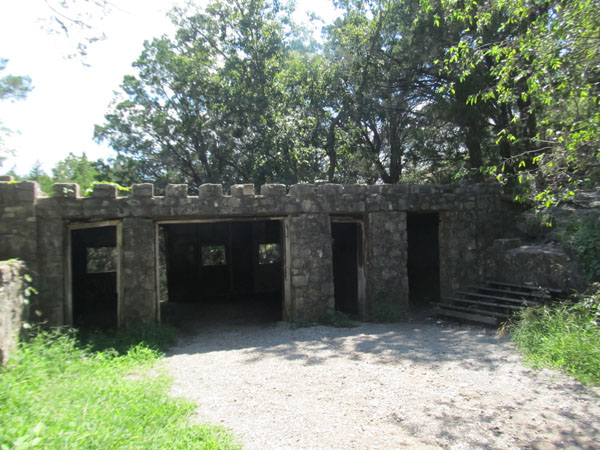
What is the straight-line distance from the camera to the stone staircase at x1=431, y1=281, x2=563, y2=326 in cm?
738

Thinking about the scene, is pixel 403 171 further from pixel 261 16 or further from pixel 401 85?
pixel 261 16

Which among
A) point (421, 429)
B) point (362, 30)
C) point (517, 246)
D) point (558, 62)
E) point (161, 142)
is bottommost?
point (421, 429)

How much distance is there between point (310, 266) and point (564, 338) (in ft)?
14.1

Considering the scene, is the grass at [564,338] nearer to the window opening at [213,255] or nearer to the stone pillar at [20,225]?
the stone pillar at [20,225]

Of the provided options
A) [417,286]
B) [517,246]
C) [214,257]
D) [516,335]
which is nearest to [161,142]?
[214,257]

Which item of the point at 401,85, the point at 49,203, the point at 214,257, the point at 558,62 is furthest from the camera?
the point at 214,257

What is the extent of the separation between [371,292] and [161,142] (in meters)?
11.8

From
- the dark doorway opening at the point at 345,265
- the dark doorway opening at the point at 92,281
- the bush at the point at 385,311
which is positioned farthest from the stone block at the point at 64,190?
the dark doorway opening at the point at 345,265

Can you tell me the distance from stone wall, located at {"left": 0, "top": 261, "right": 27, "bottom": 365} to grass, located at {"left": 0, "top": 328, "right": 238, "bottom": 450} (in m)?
0.18

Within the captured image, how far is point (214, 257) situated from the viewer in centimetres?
1484

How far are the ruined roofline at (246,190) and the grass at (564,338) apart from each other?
3340mm

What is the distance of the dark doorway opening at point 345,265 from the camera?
1116 cm

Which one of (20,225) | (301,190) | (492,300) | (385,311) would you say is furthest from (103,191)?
(492,300)

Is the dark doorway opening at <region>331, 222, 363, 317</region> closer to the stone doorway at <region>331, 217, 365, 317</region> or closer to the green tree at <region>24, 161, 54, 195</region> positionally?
the stone doorway at <region>331, 217, 365, 317</region>
